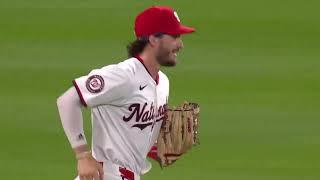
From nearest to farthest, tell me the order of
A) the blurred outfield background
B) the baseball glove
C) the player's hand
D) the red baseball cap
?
the player's hand → the red baseball cap → the baseball glove → the blurred outfield background

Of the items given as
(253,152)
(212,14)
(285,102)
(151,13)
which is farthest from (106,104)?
(212,14)

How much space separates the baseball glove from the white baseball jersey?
74mm

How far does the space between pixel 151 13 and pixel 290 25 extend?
3.98m

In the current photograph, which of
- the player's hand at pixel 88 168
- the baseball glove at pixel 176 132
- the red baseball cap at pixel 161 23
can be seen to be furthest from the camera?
the baseball glove at pixel 176 132

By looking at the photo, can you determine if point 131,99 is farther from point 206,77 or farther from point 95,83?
point 206,77

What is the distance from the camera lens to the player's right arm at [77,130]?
15.9ft

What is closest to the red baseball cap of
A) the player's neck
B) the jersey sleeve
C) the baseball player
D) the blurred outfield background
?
the baseball player

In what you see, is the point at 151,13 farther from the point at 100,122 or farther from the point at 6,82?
the point at 6,82

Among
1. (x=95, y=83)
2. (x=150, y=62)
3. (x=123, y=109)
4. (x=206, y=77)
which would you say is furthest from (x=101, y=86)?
(x=206, y=77)

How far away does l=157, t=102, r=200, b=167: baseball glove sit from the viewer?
5.31m

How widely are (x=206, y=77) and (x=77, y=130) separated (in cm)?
368

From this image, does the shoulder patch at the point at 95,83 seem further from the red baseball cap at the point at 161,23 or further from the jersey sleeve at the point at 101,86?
the red baseball cap at the point at 161,23

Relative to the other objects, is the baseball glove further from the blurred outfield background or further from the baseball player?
the blurred outfield background

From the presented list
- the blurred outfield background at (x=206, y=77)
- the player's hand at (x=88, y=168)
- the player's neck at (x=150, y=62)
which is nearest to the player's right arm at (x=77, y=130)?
the player's hand at (x=88, y=168)
